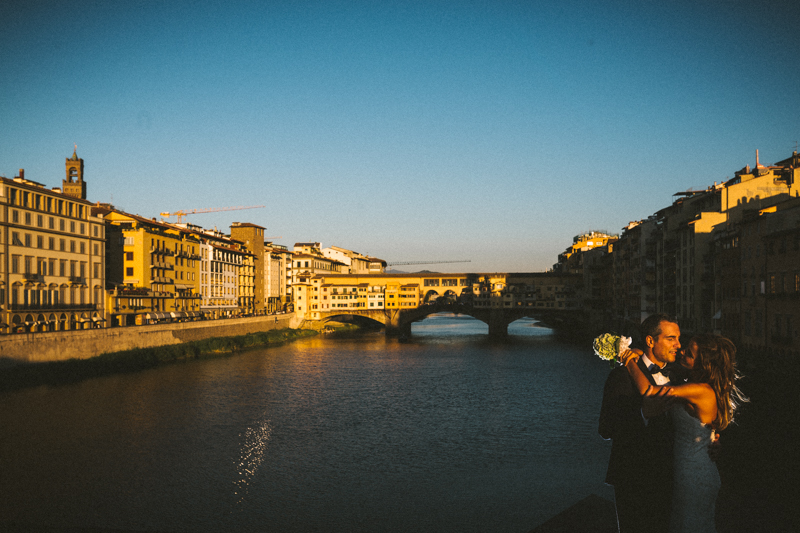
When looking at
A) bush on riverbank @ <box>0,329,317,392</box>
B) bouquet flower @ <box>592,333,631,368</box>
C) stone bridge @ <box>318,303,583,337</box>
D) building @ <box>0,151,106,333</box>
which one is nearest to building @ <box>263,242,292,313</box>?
stone bridge @ <box>318,303,583,337</box>

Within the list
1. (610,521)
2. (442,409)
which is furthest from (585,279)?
(610,521)

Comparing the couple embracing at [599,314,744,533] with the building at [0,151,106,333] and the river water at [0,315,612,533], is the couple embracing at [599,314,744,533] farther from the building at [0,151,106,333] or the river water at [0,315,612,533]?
the building at [0,151,106,333]

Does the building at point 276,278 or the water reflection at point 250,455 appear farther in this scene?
the building at point 276,278

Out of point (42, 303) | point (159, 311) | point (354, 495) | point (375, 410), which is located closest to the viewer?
point (354, 495)

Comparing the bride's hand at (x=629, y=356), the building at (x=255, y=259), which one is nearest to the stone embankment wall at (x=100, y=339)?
the building at (x=255, y=259)

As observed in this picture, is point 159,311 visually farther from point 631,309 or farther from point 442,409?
point 631,309

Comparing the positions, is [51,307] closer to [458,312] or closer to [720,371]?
[720,371]

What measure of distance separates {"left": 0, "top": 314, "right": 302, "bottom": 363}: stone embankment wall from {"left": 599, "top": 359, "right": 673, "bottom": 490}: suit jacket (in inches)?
1437

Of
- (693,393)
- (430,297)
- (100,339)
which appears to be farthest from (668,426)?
(430,297)

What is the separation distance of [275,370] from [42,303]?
16.5 metres

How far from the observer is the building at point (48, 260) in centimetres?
4053

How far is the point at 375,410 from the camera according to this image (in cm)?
2978

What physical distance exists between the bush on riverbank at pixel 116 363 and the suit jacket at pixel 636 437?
115 ft

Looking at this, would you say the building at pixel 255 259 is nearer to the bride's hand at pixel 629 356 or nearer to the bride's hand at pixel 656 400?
the bride's hand at pixel 629 356
